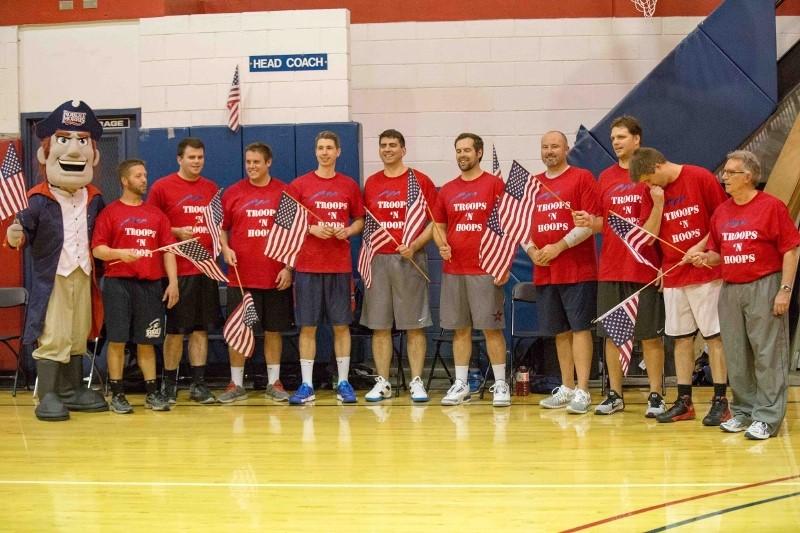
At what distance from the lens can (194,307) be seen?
8414mm

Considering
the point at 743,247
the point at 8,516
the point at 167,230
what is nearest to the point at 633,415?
the point at 743,247

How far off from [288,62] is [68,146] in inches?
94.5

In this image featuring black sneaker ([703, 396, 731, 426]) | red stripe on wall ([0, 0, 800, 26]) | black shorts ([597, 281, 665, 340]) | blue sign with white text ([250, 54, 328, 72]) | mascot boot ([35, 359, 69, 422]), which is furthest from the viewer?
red stripe on wall ([0, 0, 800, 26])

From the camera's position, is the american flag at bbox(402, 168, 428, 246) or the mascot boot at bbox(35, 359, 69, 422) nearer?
the mascot boot at bbox(35, 359, 69, 422)

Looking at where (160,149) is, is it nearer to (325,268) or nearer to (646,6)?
(325,268)

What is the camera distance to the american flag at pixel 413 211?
26.8ft

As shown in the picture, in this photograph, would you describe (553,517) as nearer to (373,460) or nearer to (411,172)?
(373,460)

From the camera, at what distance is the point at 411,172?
828 cm

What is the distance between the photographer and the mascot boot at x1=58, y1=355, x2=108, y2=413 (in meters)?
7.99

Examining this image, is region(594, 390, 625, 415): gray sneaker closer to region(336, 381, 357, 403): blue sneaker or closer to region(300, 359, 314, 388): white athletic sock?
region(336, 381, 357, 403): blue sneaker

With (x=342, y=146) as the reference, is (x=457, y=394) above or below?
below

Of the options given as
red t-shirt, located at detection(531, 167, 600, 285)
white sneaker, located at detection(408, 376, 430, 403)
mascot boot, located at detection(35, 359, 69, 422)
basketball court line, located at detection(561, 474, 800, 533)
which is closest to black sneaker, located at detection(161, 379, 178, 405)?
mascot boot, located at detection(35, 359, 69, 422)

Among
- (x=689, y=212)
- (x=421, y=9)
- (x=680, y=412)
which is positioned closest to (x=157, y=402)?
(x=680, y=412)

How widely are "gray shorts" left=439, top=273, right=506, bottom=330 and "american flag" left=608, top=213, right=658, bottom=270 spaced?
1.09 m
